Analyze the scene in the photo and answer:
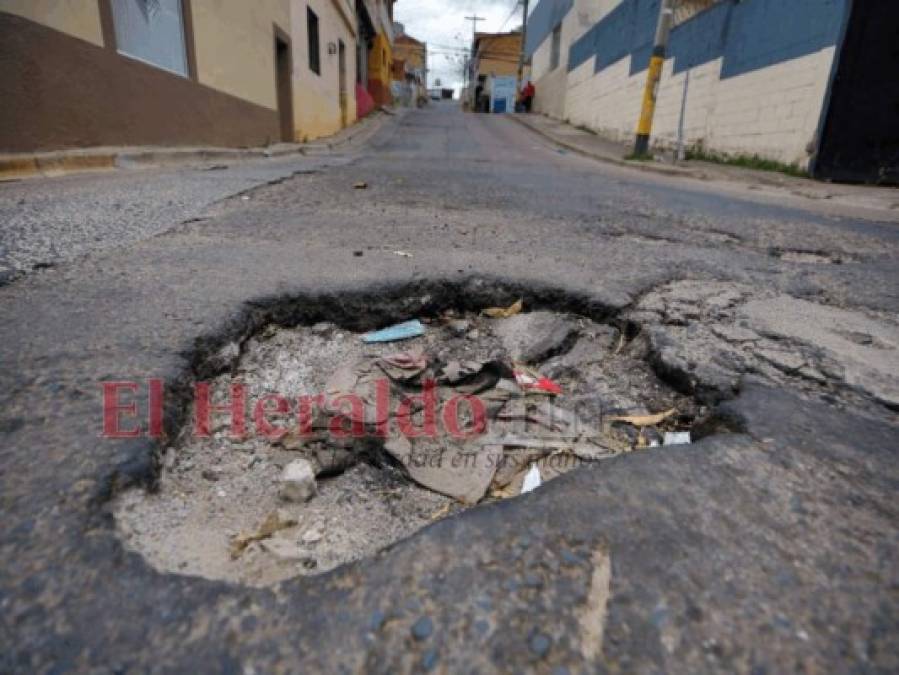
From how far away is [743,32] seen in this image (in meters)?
8.79

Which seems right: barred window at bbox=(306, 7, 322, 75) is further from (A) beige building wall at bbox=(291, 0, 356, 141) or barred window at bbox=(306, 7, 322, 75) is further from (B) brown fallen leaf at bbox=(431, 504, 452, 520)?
(B) brown fallen leaf at bbox=(431, 504, 452, 520)

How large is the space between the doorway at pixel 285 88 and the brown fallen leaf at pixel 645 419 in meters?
10.4

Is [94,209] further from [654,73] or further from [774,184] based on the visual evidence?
[654,73]

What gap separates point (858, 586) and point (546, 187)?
488cm

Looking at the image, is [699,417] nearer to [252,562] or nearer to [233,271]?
[252,562]

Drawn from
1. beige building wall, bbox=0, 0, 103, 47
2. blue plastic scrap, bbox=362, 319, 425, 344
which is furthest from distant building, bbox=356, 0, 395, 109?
blue plastic scrap, bbox=362, 319, 425, 344

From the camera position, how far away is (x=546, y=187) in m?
5.20

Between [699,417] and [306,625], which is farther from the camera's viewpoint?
[699,417]

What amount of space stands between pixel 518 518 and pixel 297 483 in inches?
18.4

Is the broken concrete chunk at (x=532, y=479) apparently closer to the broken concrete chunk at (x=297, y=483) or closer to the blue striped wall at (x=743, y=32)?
the broken concrete chunk at (x=297, y=483)

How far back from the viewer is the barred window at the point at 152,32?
517 cm

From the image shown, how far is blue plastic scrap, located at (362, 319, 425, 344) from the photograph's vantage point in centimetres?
166

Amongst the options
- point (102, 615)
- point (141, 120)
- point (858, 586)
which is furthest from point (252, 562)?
point (141, 120)

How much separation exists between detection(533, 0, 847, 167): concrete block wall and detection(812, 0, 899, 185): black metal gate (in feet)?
0.74
